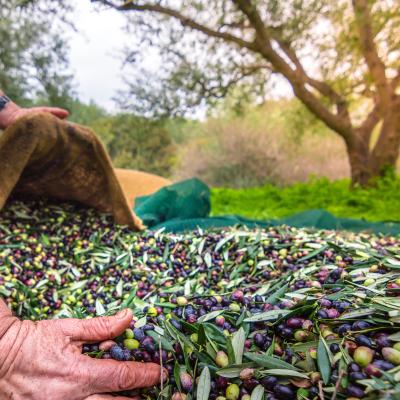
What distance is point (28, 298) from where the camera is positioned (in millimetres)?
1332

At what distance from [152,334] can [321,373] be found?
0.37m

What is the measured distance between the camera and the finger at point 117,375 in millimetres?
746

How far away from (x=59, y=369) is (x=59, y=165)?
48.2 inches

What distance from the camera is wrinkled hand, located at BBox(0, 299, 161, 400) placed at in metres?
0.74

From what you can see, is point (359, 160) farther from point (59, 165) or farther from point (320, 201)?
point (59, 165)

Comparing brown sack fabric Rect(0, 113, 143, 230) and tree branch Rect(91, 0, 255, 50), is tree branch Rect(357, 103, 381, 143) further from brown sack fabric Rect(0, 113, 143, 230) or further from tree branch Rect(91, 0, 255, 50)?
brown sack fabric Rect(0, 113, 143, 230)

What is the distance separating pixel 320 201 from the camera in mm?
4652

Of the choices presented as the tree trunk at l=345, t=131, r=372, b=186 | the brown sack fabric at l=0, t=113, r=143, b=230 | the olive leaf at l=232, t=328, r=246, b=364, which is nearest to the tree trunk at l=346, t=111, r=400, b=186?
the tree trunk at l=345, t=131, r=372, b=186

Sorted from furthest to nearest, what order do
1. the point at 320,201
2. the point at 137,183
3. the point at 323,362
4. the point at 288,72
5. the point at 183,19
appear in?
the point at 320,201 → the point at 288,72 → the point at 137,183 → the point at 183,19 → the point at 323,362

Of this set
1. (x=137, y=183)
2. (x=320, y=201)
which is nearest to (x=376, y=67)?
(x=320, y=201)

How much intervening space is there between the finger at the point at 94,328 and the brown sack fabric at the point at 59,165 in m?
0.84

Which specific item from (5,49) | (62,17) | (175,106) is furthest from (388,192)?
(5,49)

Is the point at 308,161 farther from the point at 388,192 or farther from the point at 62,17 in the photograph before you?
the point at 62,17

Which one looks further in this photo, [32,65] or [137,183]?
[32,65]
